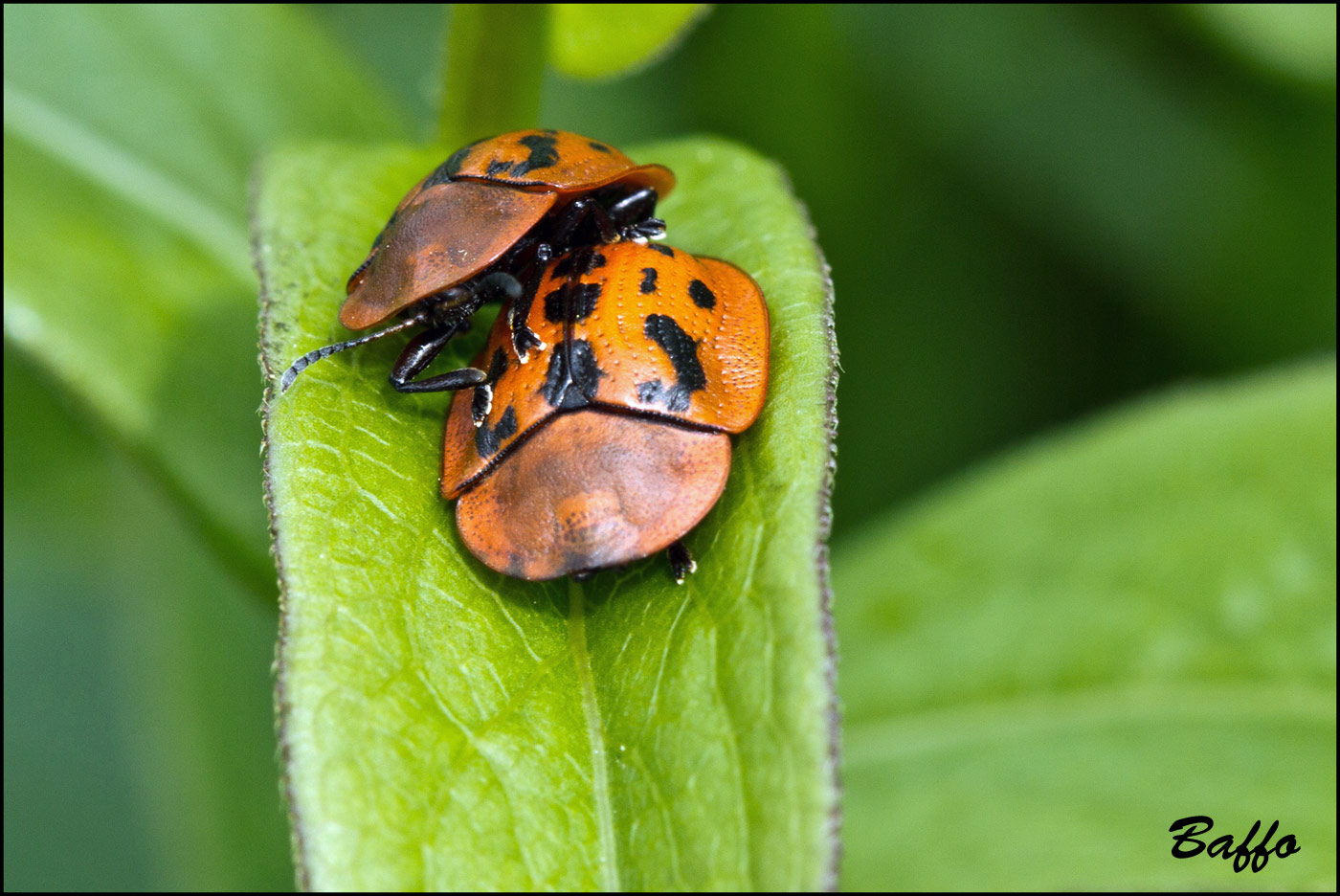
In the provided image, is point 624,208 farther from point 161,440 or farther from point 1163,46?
point 1163,46

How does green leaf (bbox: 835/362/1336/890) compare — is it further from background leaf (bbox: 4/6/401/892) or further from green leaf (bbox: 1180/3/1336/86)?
background leaf (bbox: 4/6/401/892)

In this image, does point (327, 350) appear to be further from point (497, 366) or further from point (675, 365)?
point (675, 365)

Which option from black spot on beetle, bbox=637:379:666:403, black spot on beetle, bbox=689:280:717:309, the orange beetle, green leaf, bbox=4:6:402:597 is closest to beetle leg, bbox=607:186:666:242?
the orange beetle

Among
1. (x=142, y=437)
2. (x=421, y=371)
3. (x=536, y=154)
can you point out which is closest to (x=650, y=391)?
(x=421, y=371)

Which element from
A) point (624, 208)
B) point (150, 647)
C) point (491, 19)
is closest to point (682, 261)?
point (624, 208)

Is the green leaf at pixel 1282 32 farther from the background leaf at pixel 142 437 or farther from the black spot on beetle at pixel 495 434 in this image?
the black spot on beetle at pixel 495 434

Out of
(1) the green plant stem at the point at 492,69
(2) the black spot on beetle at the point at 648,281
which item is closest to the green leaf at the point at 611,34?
(1) the green plant stem at the point at 492,69
